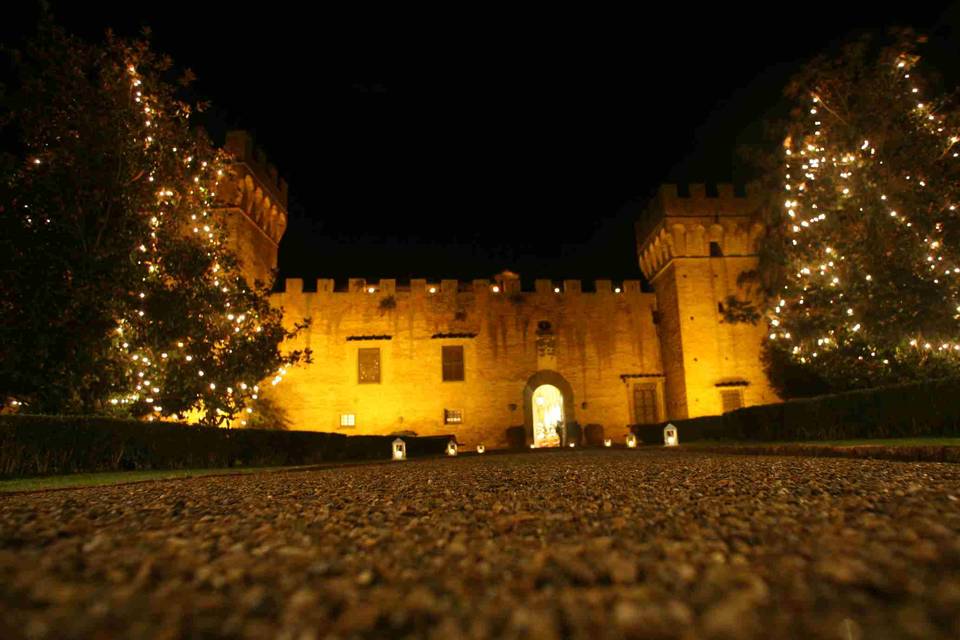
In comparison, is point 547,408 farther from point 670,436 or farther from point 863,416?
point 863,416

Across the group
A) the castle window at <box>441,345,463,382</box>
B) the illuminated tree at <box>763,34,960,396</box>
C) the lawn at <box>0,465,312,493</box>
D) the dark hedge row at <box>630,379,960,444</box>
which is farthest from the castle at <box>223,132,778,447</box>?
the lawn at <box>0,465,312,493</box>

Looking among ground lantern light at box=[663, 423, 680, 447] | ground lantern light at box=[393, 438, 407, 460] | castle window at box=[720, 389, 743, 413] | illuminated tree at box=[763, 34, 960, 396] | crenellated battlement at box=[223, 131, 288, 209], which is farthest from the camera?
castle window at box=[720, 389, 743, 413]

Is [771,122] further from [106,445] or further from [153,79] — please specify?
[106,445]

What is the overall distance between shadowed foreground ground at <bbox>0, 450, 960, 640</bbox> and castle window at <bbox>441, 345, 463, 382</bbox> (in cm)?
2013

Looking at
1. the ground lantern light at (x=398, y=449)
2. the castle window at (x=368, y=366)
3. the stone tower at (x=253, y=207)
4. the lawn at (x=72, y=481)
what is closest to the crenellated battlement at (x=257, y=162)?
the stone tower at (x=253, y=207)

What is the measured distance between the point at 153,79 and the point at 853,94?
15890 millimetres

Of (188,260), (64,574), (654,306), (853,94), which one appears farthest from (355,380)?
(64,574)

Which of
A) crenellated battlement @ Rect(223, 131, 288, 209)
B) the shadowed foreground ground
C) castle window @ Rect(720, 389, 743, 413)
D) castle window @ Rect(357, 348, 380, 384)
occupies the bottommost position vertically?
the shadowed foreground ground

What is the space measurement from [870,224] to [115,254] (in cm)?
1503

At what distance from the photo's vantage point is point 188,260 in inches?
448

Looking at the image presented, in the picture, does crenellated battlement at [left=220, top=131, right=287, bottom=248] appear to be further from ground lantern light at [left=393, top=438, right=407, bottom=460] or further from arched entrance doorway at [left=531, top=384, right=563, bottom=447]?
arched entrance doorway at [left=531, top=384, right=563, bottom=447]

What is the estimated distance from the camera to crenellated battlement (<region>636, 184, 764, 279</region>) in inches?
898

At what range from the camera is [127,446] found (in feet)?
26.9

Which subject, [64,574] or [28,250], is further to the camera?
[28,250]
